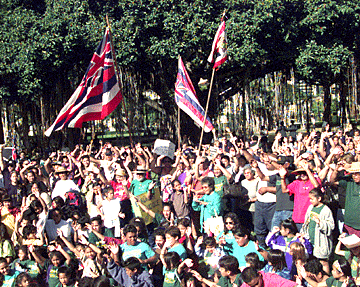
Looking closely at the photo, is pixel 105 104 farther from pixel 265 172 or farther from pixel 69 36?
pixel 69 36

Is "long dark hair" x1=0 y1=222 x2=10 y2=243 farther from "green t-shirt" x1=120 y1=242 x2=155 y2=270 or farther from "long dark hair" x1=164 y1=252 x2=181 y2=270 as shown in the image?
"long dark hair" x1=164 y1=252 x2=181 y2=270

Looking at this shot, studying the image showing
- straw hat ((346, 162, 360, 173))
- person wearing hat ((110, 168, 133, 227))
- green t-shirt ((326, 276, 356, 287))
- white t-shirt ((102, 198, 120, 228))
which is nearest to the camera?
green t-shirt ((326, 276, 356, 287))

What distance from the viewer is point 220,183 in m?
9.58

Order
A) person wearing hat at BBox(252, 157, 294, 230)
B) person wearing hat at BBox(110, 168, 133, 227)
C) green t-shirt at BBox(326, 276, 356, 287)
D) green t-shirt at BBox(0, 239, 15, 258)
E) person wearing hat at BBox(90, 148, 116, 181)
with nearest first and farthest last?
green t-shirt at BBox(326, 276, 356, 287) → green t-shirt at BBox(0, 239, 15, 258) → person wearing hat at BBox(252, 157, 294, 230) → person wearing hat at BBox(110, 168, 133, 227) → person wearing hat at BBox(90, 148, 116, 181)

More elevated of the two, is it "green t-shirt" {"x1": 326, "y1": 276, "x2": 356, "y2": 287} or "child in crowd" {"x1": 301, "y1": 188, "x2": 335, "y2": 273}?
"child in crowd" {"x1": 301, "y1": 188, "x2": 335, "y2": 273}

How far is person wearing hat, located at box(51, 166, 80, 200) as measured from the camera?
34.6 ft

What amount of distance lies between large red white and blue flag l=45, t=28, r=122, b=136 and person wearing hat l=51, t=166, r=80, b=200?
3.55 ft

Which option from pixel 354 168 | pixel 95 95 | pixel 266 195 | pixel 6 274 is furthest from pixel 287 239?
pixel 95 95

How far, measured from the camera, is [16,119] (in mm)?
20344

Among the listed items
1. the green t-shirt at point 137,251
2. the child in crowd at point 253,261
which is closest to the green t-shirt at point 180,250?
the green t-shirt at point 137,251

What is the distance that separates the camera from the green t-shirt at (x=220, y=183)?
9516 mm

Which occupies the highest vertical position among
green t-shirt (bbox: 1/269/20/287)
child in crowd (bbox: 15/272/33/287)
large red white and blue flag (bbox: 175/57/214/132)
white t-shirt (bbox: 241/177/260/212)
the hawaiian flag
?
the hawaiian flag

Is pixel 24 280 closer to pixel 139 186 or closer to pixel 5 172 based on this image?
pixel 139 186

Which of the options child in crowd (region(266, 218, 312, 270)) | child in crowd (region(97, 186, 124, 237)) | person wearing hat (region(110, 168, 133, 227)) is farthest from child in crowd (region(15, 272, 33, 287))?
child in crowd (region(266, 218, 312, 270))
